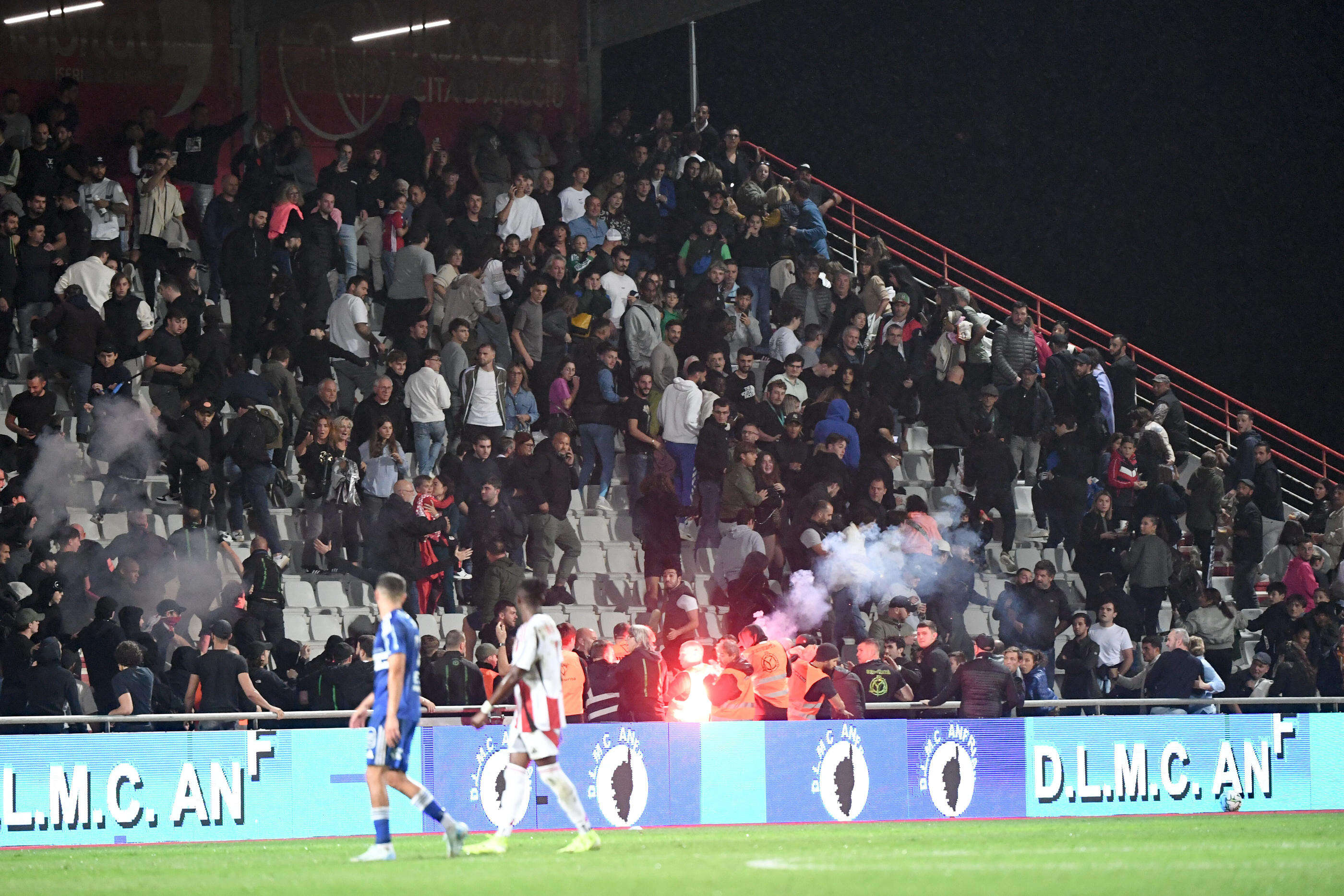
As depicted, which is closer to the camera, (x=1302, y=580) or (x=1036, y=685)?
(x=1036, y=685)

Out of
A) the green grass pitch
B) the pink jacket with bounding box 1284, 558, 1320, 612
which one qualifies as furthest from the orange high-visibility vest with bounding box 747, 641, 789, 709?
the pink jacket with bounding box 1284, 558, 1320, 612

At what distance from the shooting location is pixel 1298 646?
64.5ft

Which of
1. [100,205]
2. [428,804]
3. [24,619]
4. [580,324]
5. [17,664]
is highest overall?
[100,205]

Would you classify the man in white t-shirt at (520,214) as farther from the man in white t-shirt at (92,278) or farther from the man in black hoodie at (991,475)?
the man in black hoodie at (991,475)

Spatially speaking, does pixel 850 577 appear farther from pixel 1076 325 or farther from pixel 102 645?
pixel 1076 325

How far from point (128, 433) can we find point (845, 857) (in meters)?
9.73

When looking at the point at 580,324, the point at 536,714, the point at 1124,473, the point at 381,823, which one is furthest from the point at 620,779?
the point at 1124,473

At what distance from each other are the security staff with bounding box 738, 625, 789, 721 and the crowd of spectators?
3cm

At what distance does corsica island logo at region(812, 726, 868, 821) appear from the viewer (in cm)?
1605

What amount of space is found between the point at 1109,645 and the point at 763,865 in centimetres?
952

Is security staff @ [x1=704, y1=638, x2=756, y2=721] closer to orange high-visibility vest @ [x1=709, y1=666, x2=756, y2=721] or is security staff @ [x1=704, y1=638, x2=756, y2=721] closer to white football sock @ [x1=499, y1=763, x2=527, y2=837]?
orange high-visibility vest @ [x1=709, y1=666, x2=756, y2=721]

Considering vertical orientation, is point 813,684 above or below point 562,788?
above

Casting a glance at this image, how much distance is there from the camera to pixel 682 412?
20.8 meters

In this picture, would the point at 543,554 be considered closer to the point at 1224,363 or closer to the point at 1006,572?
the point at 1006,572
